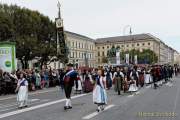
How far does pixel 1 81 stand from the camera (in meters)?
26.7

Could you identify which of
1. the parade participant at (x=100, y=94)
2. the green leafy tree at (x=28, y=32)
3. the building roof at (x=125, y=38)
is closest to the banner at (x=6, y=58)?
the parade participant at (x=100, y=94)

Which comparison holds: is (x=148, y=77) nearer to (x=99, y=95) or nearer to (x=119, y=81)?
(x=119, y=81)

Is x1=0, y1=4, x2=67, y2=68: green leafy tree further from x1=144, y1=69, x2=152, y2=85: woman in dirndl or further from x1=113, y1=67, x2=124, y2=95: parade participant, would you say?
x1=113, y1=67, x2=124, y2=95: parade participant

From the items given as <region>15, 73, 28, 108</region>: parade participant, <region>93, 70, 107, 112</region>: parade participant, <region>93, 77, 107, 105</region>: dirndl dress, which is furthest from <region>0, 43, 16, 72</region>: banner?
<region>93, 77, 107, 105</region>: dirndl dress

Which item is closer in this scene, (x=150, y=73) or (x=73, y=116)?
(x=73, y=116)

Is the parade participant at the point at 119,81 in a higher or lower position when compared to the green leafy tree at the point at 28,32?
lower

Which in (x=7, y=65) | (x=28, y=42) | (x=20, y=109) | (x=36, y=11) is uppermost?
(x=36, y=11)

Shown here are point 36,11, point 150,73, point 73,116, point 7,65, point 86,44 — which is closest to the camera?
point 73,116

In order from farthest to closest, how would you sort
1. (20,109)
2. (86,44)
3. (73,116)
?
1. (86,44)
2. (20,109)
3. (73,116)

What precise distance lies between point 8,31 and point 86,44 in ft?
281

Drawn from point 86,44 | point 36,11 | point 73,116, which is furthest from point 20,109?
point 86,44

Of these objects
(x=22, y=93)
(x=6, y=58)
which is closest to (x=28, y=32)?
(x=6, y=58)

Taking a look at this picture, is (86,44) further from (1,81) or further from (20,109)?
(20,109)

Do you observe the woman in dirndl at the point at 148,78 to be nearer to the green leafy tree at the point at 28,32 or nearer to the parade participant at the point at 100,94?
the parade participant at the point at 100,94
